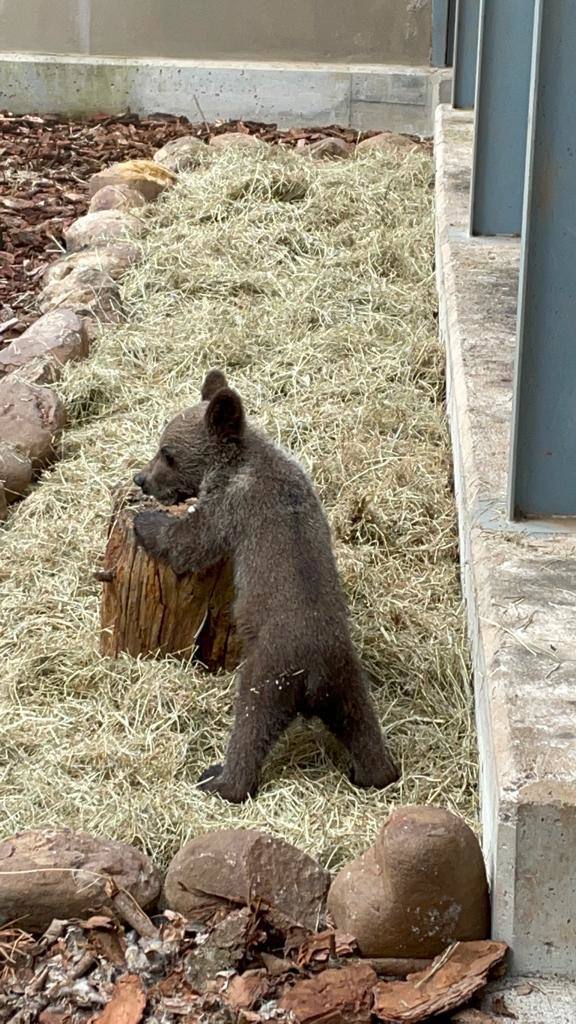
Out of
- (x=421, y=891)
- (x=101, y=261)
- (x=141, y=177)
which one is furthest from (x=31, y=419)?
(x=141, y=177)

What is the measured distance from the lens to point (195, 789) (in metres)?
3.93

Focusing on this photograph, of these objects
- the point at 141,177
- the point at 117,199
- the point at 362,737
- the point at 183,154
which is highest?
the point at 183,154

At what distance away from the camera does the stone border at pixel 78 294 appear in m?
6.37

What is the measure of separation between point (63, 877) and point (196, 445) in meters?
1.65

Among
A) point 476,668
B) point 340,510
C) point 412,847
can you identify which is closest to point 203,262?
point 340,510

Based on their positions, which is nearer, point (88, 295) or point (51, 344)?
point (51, 344)

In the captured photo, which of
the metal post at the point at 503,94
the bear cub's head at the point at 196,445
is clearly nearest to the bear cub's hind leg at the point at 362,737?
the bear cub's head at the point at 196,445

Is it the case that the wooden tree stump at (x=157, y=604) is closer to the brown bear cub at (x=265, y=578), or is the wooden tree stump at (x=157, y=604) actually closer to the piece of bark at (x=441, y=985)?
the brown bear cub at (x=265, y=578)

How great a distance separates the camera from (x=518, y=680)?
336 cm

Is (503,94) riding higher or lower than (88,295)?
higher

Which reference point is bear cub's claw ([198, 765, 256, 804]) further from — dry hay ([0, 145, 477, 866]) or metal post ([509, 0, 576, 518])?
metal post ([509, 0, 576, 518])

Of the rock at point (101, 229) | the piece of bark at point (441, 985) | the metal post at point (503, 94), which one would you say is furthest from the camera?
the rock at point (101, 229)

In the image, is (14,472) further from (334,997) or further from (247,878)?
(334,997)

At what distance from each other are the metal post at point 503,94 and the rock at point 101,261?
252 cm
